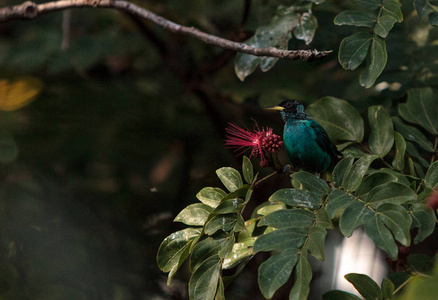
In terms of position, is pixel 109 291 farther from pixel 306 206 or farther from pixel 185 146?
pixel 306 206

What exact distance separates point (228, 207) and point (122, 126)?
160 cm

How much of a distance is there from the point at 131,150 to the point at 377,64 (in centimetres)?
165

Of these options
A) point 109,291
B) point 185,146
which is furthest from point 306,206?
→ point 185,146

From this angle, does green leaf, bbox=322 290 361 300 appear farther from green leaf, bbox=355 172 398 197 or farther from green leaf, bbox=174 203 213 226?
green leaf, bbox=174 203 213 226

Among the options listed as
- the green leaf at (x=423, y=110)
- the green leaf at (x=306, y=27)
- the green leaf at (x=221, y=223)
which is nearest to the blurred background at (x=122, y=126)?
the green leaf at (x=306, y=27)

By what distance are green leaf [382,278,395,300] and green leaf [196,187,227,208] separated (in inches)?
18.3

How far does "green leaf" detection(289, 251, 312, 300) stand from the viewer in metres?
1.05

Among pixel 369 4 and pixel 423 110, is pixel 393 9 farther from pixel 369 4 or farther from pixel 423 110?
pixel 423 110

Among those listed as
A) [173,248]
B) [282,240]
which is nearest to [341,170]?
[282,240]

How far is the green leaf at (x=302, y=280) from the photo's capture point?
41.4 inches

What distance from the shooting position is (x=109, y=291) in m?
2.30

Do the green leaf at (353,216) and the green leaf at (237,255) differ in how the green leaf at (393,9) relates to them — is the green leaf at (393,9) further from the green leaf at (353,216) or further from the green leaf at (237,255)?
the green leaf at (237,255)

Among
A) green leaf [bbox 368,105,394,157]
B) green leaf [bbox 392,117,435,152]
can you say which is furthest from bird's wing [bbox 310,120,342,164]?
green leaf [bbox 392,117,435,152]

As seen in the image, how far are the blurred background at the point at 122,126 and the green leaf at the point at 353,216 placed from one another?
3.41 feet
